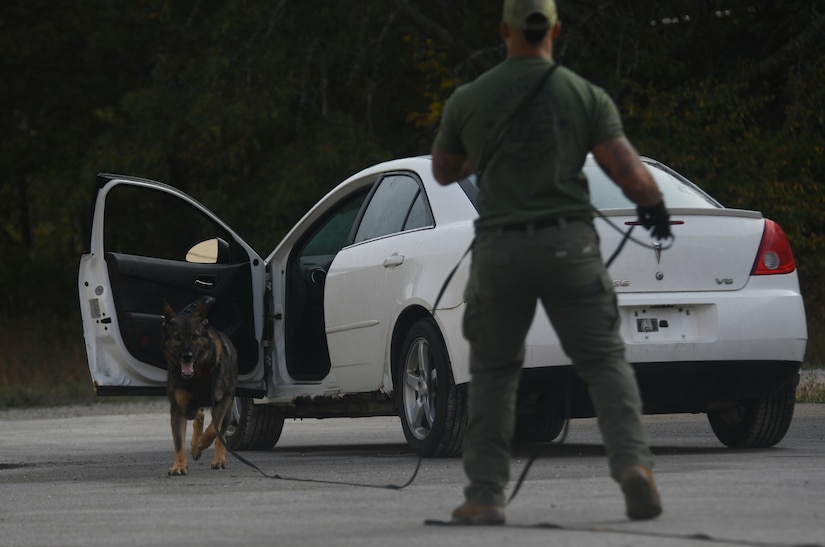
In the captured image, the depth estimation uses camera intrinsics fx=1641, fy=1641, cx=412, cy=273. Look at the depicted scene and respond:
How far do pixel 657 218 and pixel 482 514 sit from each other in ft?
3.92

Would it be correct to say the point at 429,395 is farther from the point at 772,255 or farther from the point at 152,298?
the point at 152,298

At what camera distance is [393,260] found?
9.20 meters

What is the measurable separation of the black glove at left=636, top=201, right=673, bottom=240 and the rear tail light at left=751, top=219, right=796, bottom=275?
2.93m

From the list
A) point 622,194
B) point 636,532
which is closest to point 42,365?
point 622,194

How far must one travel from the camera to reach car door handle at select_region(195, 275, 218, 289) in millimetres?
10625

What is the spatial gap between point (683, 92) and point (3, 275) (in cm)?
1858

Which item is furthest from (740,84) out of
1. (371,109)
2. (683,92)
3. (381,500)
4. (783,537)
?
(783,537)

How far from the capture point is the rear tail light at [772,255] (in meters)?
8.62

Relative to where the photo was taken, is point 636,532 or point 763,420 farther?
point 763,420

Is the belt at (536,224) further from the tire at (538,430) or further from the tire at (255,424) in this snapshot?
the tire at (255,424)

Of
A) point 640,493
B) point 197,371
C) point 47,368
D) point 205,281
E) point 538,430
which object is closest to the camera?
point 640,493

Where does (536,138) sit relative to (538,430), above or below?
above

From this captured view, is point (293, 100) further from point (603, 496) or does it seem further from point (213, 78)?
point (603, 496)

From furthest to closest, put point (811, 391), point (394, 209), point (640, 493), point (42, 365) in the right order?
point (42, 365) < point (811, 391) < point (394, 209) < point (640, 493)
